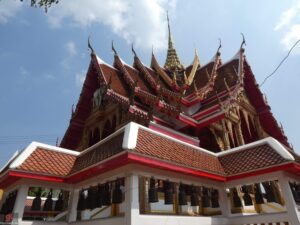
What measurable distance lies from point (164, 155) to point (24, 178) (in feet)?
11.0

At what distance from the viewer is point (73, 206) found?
6.74 meters

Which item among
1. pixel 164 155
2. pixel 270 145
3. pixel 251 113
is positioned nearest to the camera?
pixel 164 155

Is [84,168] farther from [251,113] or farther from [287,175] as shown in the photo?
[251,113]

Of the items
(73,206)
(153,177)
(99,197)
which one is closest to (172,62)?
(73,206)

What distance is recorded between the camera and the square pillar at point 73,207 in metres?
6.61

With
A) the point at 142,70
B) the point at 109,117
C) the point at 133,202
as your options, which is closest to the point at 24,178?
the point at 133,202

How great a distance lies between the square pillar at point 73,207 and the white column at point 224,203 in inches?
149

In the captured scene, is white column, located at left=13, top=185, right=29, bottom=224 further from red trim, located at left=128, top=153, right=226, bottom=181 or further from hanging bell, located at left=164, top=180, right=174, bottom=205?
hanging bell, located at left=164, top=180, right=174, bottom=205

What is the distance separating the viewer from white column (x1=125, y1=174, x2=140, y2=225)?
480cm

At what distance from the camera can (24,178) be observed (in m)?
6.20

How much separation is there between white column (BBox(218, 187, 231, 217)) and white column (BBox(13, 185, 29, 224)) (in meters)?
4.88

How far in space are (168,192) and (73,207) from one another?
8.72ft

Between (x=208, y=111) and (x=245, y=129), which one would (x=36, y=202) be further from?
(x=245, y=129)

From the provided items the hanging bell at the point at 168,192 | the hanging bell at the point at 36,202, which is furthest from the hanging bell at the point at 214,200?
the hanging bell at the point at 36,202
